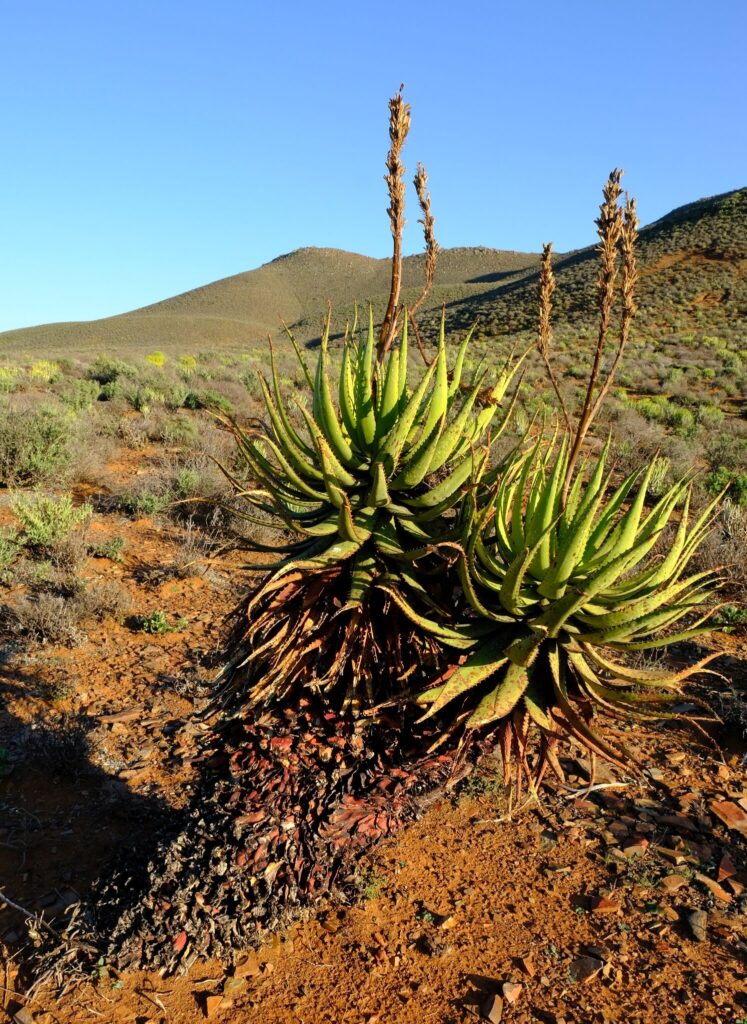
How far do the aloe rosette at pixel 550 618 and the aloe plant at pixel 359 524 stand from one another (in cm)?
18

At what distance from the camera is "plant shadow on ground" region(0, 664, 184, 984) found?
2895 millimetres

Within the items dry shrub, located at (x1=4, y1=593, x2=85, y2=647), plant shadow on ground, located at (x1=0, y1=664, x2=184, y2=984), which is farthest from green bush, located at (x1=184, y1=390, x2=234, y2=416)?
plant shadow on ground, located at (x1=0, y1=664, x2=184, y2=984)

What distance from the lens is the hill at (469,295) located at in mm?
33531

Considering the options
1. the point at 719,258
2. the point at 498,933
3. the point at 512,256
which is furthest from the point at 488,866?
the point at 512,256

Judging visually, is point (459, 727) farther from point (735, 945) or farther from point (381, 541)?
point (735, 945)

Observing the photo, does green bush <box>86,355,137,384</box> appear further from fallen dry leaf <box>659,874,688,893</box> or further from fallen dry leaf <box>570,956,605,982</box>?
fallen dry leaf <box>570,956,605,982</box>

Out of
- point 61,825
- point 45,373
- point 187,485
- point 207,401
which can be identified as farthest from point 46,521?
point 45,373

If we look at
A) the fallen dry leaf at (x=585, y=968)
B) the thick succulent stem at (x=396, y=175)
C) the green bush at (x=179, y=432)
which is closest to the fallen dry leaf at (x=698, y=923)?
the fallen dry leaf at (x=585, y=968)

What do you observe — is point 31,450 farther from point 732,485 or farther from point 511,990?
point 732,485

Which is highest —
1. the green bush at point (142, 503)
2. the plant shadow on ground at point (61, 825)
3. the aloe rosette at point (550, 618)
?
the aloe rosette at point (550, 618)

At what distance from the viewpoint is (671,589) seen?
2.29 meters

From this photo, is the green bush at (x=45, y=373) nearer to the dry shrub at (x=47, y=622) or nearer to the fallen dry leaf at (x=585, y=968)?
the dry shrub at (x=47, y=622)

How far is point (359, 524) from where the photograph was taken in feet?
8.02

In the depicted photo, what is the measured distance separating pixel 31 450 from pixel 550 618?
807 cm
